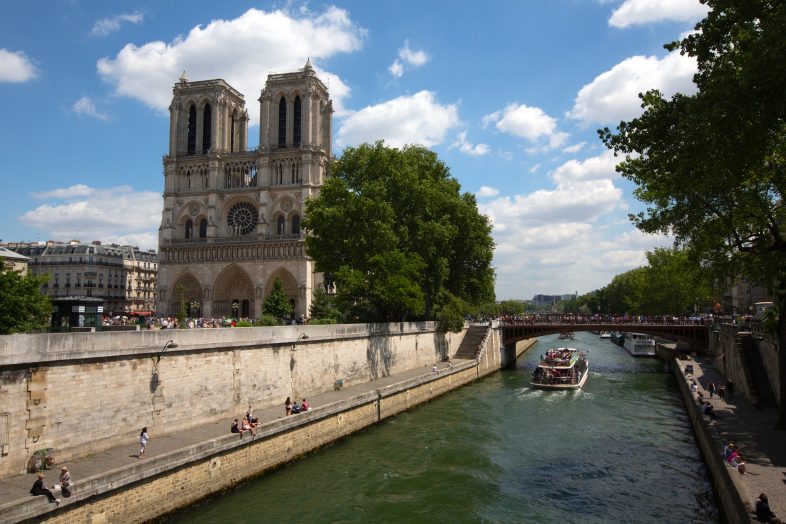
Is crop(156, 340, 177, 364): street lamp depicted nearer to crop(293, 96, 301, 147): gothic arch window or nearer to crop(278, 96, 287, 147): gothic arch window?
crop(293, 96, 301, 147): gothic arch window

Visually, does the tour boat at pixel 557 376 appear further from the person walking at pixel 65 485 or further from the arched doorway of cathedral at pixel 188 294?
the arched doorway of cathedral at pixel 188 294

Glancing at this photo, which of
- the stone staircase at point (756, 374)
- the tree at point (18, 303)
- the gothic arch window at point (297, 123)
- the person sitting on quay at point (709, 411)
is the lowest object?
the person sitting on quay at point (709, 411)

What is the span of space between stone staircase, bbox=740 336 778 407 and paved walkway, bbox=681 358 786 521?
60cm

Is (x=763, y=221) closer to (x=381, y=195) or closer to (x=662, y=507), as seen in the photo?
(x=662, y=507)

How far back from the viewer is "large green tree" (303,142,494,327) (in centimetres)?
3425

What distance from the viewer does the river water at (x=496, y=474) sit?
15.3m

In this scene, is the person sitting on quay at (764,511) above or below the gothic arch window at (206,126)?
below

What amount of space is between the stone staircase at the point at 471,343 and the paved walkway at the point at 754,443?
19846 mm

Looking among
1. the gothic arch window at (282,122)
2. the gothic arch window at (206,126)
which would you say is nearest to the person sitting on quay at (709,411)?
the gothic arch window at (282,122)

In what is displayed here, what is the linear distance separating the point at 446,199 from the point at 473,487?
2556 centimetres

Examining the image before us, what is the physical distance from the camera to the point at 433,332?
41844 mm

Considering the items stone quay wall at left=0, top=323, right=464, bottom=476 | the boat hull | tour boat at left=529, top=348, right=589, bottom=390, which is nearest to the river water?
stone quay wall at left=0, top=323, right=464, bottom=476

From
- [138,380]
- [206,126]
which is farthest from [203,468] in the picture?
[206,126]

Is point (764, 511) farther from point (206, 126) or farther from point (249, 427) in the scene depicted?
point (206, 126)
